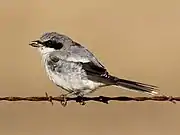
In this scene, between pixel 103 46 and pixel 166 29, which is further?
pixel 166 29

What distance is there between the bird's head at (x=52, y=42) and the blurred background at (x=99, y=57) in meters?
4.10

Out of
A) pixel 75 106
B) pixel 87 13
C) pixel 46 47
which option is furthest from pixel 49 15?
pixel 46 47

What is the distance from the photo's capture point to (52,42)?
7371mm

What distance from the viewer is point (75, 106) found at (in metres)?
12.6

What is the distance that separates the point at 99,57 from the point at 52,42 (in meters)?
8.02

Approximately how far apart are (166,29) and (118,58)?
2.52m

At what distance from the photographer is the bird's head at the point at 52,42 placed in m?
7.35

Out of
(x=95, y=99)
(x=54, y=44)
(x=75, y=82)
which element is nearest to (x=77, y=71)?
(x=75, y=82)

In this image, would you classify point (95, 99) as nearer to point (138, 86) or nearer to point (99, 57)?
point (138, 86)

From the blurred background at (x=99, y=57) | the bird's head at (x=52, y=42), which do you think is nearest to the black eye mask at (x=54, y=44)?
the bird's head at (x=52, y=42)

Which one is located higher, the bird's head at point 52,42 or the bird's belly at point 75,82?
the bird's head at point 52,42

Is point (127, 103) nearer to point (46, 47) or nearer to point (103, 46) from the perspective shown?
point (103, 46)

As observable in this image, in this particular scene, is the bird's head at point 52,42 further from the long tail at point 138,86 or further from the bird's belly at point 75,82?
the long tail at point 138,86

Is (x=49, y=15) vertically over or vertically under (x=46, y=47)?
over
